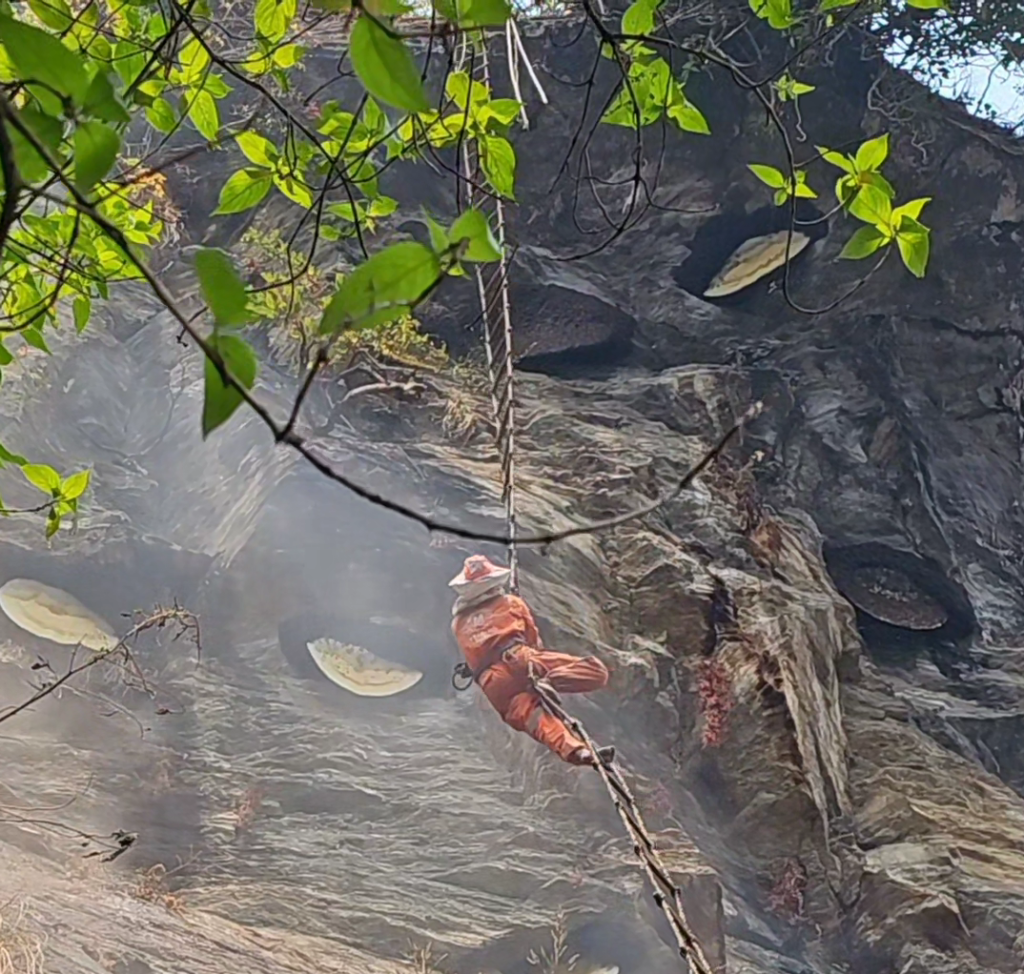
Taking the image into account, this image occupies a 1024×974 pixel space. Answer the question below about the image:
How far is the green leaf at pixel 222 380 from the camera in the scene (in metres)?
0.31

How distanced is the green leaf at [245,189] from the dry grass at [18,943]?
1.35 metres

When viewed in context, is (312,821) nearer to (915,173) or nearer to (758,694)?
(758,694)

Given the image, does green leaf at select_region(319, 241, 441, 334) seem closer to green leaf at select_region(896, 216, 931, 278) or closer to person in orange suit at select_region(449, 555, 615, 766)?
green leaf at select_region(896, 216, 931, 278)

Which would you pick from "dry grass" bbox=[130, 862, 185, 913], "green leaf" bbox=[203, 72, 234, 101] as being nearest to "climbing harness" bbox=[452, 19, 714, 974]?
"green leaf" bbox=[203, 72, 234, 101]

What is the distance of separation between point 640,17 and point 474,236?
64 centimetres

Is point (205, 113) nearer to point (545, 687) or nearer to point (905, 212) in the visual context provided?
point (905, 212)

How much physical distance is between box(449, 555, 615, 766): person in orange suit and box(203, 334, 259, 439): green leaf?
1.56 meters

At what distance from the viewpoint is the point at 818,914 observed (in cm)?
236

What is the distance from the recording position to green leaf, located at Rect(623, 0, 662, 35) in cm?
87

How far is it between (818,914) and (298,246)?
2453 millimetres

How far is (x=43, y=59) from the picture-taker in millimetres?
369

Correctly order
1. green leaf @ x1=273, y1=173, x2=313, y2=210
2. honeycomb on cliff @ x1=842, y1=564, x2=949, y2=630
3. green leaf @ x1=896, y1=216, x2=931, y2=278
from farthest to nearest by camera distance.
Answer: honeycomb on cliff @ x1=842, y1=564, x2=949, y2=630 → green leaf @ x1=273, y1=173, x2=313, y2=210 → green leaf @ x1=896, y1=216, x2=931, y2=278

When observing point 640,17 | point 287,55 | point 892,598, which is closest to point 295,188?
point 287,55

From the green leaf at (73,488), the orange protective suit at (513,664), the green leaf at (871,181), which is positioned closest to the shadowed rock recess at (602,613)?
the orange protective suit at (513,664)
